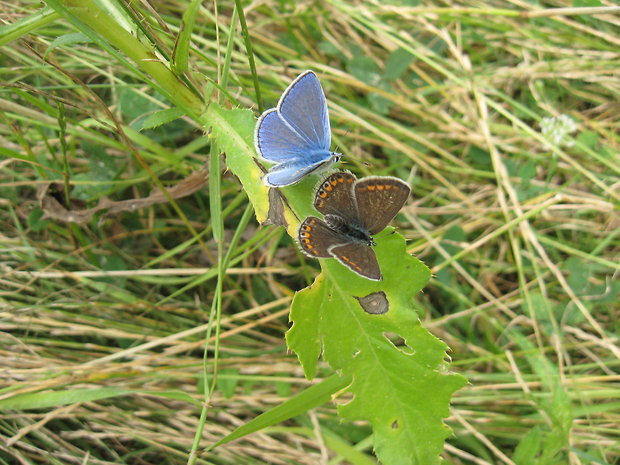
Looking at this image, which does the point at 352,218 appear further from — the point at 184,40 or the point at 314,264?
the point at 314,264

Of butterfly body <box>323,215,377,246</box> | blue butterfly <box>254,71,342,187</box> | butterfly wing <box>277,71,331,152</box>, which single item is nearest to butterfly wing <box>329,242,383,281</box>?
butterfly body <box>323,215,377,246</box>

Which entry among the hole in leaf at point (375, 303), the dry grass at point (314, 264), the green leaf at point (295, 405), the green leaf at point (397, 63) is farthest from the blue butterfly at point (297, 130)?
the green leaf at point (397, 63)

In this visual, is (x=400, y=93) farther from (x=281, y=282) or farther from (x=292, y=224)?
(x=292, y=224)

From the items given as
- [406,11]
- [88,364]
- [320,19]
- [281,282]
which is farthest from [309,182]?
[320,19]

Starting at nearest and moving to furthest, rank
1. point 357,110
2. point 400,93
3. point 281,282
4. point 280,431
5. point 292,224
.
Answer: point 292,224 < point 280,431 < point 281,282 < point 357,110 < point 400,93

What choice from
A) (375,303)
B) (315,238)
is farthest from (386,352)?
(315,238)
